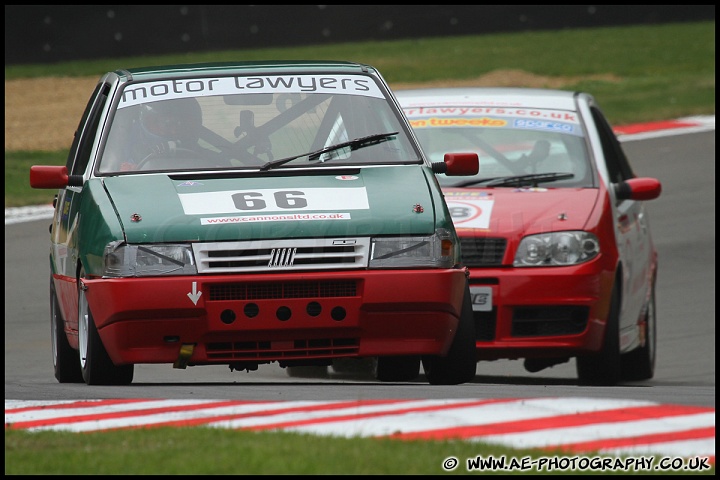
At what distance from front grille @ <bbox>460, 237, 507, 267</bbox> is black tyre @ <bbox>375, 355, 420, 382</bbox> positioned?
2.58ft

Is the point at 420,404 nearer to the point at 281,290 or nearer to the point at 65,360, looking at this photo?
the point at 281,290

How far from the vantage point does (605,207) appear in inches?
343

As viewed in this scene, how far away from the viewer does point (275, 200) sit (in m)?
7.00

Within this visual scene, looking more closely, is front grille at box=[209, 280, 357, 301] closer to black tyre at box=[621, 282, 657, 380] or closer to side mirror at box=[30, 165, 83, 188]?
side mirror at box=[30, 165, 83, 188]

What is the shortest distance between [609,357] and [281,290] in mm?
2496

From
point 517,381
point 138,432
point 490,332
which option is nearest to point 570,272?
point 490,332

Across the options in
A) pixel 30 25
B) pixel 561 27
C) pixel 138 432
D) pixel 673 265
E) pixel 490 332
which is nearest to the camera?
pixel 138 432

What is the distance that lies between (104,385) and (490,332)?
86.0 inches

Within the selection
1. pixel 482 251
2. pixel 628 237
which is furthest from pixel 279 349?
pixel 628 237

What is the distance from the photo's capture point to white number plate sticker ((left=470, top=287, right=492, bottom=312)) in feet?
27.4

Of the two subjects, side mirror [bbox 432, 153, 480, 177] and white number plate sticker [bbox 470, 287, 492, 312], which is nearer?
side mirror [bbox 432, 153, 480, 177]

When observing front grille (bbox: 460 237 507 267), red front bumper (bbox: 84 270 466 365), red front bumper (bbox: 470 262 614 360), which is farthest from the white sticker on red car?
red front bumper (bbox: 470 262 614 360)

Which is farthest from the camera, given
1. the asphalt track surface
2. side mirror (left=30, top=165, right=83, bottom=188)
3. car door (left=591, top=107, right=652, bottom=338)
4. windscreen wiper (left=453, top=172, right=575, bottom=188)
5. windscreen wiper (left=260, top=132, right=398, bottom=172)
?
A: windscreen wiper (left=453, top=172, right=575, bottom=188)

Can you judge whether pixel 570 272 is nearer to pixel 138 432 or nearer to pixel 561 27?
pixel 138 432
